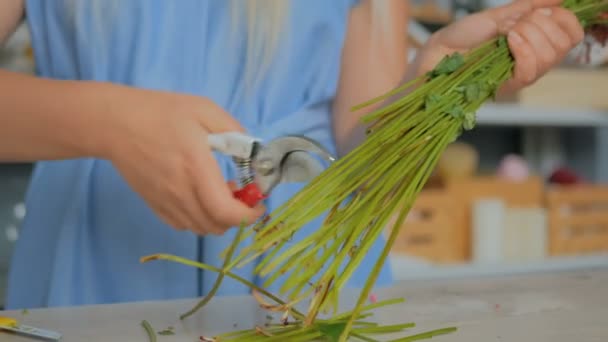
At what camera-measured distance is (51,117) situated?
1.68 ft

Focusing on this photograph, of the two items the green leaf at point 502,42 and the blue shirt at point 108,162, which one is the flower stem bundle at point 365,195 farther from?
the blue shirt at point 108,162

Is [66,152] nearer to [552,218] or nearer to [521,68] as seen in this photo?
[521,68]

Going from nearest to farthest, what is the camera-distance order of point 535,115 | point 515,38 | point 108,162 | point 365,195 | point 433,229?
point 365,195 → point 515,38 → point 108,162 → point 433,229 → point 535,115

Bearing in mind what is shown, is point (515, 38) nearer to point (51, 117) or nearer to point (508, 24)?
point (508, 24)

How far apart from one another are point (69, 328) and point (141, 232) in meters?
0.20

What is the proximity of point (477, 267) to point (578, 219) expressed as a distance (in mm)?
282

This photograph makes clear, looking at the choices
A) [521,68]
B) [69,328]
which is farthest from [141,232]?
[521,68]

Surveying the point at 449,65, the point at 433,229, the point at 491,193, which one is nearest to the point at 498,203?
the point at 491,193

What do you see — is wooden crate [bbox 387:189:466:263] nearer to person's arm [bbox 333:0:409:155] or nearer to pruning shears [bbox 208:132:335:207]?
person's arm [bbox 333:0:409:155]

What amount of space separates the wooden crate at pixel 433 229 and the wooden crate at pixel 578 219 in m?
0.22

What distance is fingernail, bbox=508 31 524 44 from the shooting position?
1.69ft

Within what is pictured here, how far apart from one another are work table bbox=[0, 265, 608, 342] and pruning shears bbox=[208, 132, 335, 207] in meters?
0.08

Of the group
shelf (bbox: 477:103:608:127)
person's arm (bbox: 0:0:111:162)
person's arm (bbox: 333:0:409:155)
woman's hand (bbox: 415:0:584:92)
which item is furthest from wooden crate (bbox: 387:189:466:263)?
person's arm (bbox: 0:0:111:162)

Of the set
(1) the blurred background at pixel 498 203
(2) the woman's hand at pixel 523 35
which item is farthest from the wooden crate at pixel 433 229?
(2) the woman's hand at pixel 523 35
